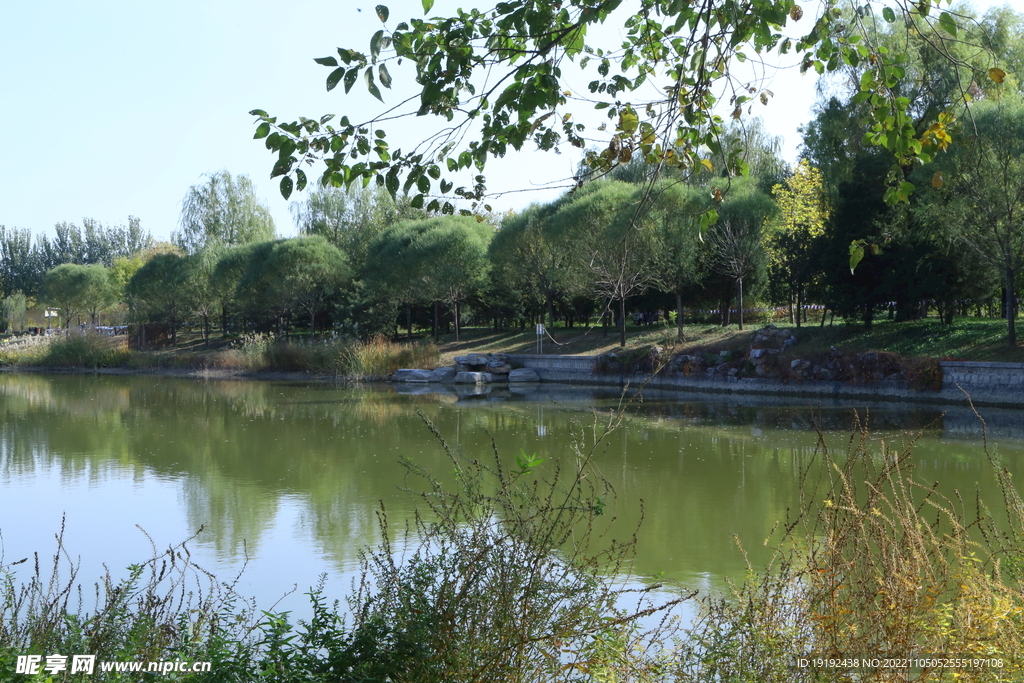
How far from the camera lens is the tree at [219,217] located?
160 ft

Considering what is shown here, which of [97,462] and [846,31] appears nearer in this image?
[846,31]

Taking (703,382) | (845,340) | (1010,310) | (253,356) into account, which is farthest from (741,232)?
(253,356)

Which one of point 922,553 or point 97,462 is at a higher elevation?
point 922,553

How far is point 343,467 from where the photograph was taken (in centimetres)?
1082

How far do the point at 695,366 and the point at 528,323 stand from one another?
14414mm

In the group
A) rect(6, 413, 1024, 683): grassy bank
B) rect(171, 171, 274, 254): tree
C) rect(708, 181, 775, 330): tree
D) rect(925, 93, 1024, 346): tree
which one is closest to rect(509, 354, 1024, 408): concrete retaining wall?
rect(925, 93, 1024, 346): tree

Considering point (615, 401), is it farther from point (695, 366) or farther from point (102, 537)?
point (102, 537)

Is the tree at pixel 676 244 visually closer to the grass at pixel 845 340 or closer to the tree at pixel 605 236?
the tree at pixel 605 236

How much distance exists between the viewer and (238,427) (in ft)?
51.1

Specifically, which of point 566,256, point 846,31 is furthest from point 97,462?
point 566,256

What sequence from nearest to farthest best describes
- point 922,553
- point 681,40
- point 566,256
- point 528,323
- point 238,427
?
point 922,553 → point 681,40 → point 238,427 → point 566,256 → point 528,323

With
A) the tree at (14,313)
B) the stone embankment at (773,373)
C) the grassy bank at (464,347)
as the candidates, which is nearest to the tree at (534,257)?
the grassy bank at (464,347)

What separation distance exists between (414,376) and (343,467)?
1664 cm

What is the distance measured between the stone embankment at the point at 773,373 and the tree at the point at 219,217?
25.5m
